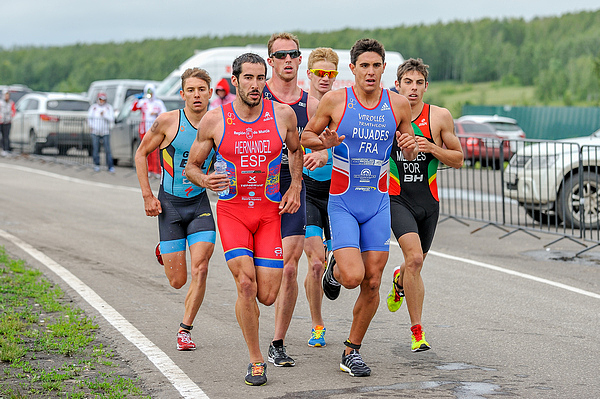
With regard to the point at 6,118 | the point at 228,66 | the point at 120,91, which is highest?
the point at 228,66

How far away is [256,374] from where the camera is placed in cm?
541

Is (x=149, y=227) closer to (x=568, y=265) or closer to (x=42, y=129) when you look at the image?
(x=568, y=265)

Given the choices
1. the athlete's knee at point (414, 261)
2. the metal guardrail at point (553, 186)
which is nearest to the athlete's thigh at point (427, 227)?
the athlete's knee at point (414, 261)

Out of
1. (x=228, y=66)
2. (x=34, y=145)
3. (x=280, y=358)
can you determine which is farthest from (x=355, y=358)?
(x=34, y=145)

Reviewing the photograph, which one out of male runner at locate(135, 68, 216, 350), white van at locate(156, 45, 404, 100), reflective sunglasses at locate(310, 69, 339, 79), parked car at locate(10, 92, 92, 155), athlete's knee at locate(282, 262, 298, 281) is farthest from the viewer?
parked car at locate(10, 92, 92, 155)

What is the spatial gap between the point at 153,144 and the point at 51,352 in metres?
1.81

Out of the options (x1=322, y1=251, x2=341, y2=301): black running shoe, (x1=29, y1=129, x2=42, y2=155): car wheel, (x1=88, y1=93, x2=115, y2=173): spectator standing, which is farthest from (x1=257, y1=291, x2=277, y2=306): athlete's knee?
(x1=29, y1=129, x2=42, y2=155): car wheel

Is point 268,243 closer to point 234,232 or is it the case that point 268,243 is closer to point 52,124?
point 234,232

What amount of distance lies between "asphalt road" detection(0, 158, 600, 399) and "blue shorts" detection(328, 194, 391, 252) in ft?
2.92

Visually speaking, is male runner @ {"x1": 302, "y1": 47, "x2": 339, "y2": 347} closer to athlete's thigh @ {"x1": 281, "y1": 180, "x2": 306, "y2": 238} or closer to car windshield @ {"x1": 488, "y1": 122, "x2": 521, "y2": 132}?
athlete's thigh @ {"x1": 281, "y1": 180, "x2": 306, "y2": 238}

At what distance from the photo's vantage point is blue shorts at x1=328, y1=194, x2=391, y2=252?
576 cm

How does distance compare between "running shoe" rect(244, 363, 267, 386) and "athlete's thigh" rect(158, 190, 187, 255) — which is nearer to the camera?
"running shoe" rect(244, 363, 267, 386)

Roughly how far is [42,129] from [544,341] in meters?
22.3

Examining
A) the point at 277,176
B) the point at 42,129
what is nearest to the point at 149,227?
the point at 277,176
